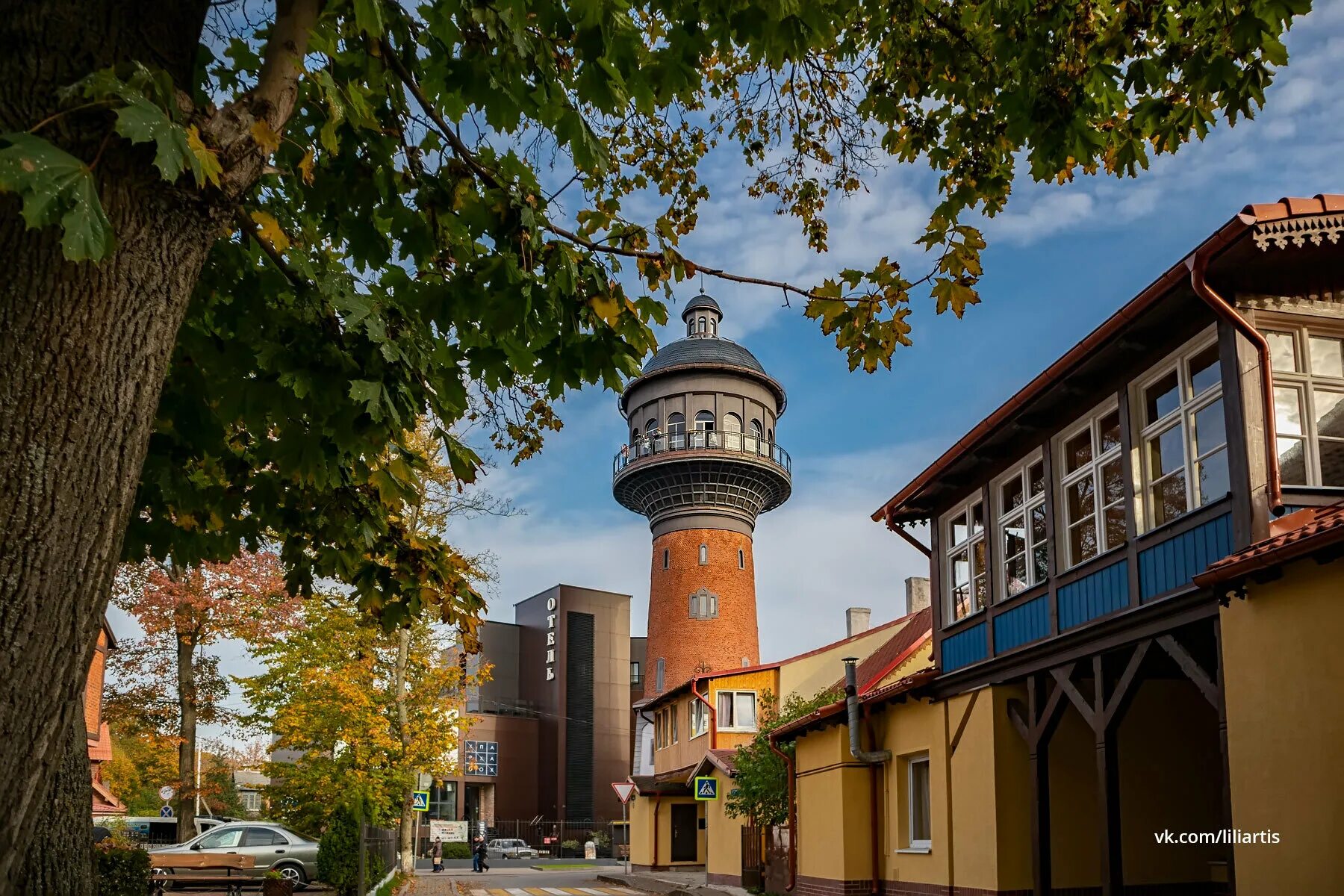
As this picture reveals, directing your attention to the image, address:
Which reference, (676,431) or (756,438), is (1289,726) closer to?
(676,431)

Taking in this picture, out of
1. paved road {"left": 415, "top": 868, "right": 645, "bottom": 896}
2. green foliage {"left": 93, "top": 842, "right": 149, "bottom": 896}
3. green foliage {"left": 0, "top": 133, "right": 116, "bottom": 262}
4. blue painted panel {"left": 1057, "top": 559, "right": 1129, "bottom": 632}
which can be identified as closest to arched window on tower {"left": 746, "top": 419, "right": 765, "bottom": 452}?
paved road {"left": 415, "top": 868, "right": 645, "bottom": 896}

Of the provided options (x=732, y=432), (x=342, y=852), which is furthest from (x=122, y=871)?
(x=732, y=432)

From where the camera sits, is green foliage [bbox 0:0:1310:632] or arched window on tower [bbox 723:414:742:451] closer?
green foliage [bbox 0:0:1310:632]

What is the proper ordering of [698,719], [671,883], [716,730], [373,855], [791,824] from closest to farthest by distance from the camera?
[373,855] < [791,824] < [671,883] < [716,730] < [698,719]

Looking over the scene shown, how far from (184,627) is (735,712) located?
53.6 ft

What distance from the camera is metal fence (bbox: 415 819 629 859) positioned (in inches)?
2586

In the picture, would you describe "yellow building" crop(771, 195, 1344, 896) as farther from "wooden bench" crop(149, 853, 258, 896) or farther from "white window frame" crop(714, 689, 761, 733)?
"white window frame" crop(714, 689, 761, 733)

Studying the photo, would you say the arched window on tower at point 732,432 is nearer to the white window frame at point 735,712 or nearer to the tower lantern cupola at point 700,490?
the tower lantern cupola at point 700,490

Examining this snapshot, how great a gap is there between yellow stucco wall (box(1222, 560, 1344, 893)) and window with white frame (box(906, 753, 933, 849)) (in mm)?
8733

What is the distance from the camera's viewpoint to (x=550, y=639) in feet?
238

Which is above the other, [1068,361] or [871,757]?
[1068,361]

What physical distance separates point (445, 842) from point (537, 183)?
60.4 meters

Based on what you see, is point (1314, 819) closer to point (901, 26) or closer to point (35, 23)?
point (901, 26)

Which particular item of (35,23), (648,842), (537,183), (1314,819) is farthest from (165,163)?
(648,842)
